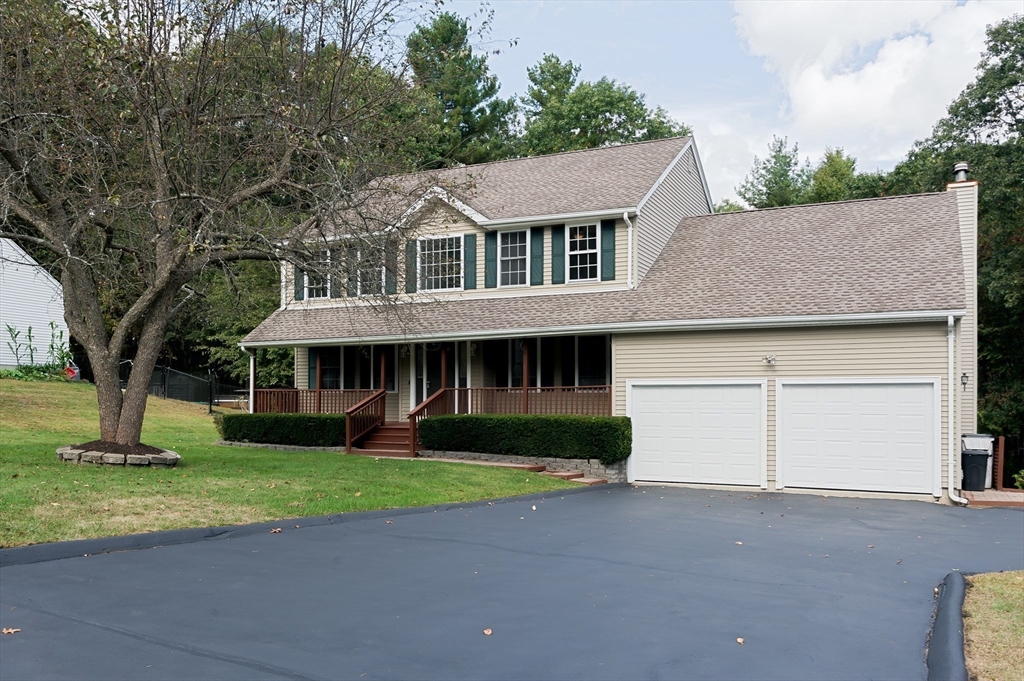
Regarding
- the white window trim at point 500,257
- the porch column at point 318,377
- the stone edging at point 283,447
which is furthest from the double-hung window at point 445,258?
the stone edging at point 283,447

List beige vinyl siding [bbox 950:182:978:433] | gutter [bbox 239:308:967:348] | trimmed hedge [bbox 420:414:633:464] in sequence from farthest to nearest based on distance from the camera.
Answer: beige vinyl siding [bbox 950:182:978:433], trimmed hedge [bbox 420:414:633:464], gutter [bbox 239:308:967:348]

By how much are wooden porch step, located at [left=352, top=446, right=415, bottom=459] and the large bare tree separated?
6477 mm

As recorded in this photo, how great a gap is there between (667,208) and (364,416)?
9159 mm

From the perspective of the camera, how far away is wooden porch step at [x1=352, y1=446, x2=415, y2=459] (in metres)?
20.3

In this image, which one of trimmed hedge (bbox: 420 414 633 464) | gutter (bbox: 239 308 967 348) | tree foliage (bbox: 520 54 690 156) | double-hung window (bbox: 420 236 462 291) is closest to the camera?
gutter (bbox: 239 308 967 348)

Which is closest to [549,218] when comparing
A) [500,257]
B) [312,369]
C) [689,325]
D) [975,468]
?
[500,257]

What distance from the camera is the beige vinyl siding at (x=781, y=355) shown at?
54.2 ft

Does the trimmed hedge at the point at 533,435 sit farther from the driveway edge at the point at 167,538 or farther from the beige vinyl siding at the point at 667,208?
the driveway edge at the point at 167,538

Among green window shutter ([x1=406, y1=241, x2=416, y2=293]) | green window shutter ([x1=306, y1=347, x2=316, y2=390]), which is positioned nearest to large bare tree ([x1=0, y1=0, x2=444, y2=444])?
green window shutter ([x1=406, y1=241, x2=416, y2=293])

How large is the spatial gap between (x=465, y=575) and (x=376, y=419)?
46.1 ft

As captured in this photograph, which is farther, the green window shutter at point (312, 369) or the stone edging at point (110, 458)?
the green window shutter at point (312, 369)

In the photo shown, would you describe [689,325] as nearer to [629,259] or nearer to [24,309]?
[629,259]

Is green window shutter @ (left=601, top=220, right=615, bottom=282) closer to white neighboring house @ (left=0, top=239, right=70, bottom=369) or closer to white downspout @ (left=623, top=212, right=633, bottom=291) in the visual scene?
white downspout @ (left=623, top=212, right=633, bottom=291)

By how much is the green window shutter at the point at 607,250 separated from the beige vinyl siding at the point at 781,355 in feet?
6.58
